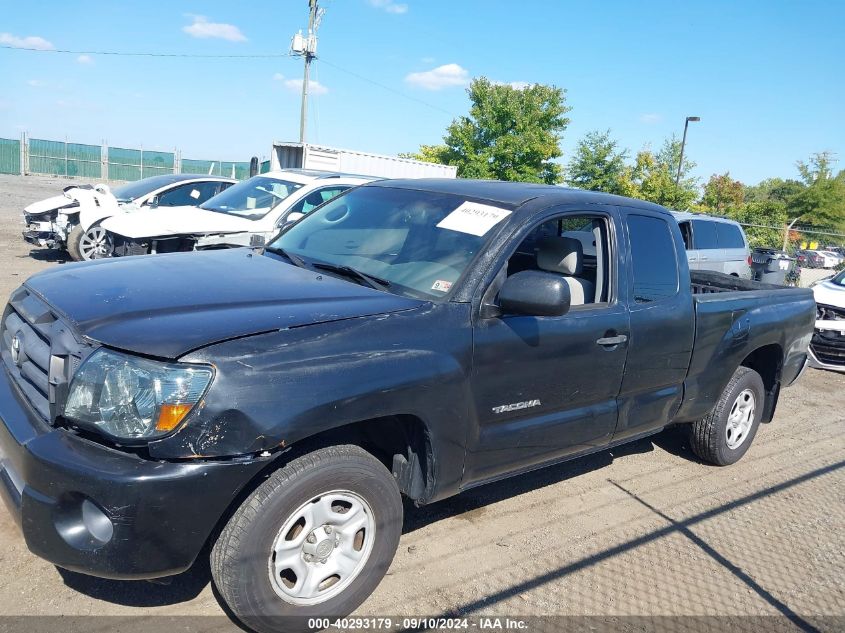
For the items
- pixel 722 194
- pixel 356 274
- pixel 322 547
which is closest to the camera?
pixel 322 547

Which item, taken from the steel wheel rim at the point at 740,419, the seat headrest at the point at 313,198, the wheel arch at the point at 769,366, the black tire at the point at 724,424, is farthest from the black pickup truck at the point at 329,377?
the seat headrest at the point at 313,198

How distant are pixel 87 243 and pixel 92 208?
0.55m

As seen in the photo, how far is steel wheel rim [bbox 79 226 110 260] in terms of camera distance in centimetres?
1074

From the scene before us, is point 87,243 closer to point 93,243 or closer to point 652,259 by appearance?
point 93,243

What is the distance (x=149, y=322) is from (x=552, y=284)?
1.71 meters

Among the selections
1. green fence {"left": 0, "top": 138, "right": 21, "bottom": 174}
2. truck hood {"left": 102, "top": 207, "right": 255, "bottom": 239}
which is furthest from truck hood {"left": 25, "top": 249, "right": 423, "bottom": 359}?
green fence {"left": 0, "top": 138, "right": 21, "bottom": 174}

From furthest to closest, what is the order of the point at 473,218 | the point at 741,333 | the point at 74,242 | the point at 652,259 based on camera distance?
1. the point at 74,242
2. the point at 741,333
3. the point at 652,259
4. the point at 473,218

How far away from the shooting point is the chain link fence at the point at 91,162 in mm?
38156

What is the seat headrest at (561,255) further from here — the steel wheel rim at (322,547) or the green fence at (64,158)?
the green fence at (64,158)

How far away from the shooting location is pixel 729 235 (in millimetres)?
11805

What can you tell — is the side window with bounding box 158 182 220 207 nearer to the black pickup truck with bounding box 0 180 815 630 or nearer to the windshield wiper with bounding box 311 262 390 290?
the black pickup truck with bounding box 0 180 815 630

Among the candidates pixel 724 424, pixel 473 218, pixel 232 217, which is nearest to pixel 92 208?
pixel 232 217

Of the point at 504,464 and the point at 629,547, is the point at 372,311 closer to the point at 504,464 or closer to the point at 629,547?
the point at 504,464

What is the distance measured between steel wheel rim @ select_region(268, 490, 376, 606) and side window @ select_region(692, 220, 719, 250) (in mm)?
9478
